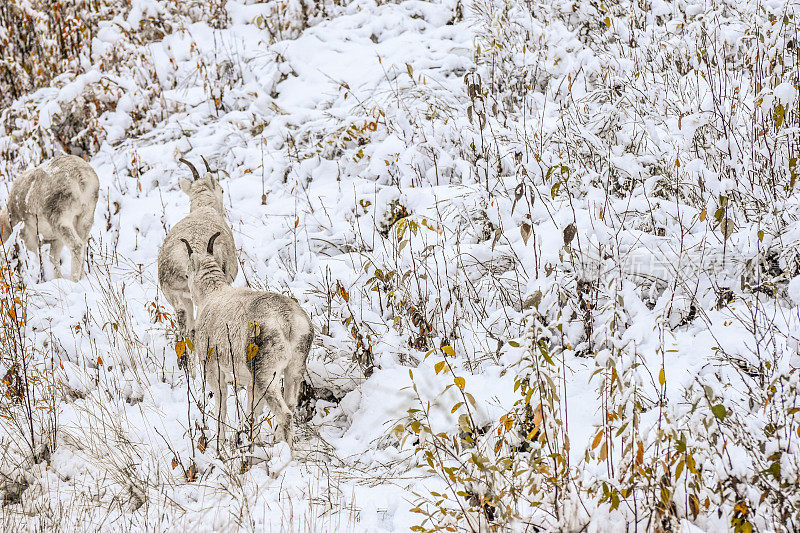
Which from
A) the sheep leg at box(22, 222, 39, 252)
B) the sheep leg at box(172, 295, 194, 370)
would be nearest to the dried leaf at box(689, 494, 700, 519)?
the sheep leg at box(172, 295, 194, 370)

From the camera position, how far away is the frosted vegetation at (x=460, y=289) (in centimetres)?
297

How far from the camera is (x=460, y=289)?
5.23 metres

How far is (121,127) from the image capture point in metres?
11.1

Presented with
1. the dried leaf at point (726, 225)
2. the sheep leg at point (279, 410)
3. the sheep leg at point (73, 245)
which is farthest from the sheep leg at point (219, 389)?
the sheep leg at point (73, 245)

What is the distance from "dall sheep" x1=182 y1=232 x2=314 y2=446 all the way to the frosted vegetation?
0.79ft

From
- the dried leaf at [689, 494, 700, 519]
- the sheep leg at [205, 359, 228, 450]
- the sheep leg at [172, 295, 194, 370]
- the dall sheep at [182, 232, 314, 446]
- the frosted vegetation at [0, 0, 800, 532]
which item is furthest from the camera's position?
the sheep leg at [172, 295, 194, 370]

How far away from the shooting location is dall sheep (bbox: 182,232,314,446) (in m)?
3.93

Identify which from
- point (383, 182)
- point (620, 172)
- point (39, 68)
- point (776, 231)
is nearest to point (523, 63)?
point (383, 182)

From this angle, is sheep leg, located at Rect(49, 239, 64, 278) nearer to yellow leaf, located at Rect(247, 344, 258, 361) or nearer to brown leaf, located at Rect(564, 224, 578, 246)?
yellow leaf, located at Rect(247, 344, 258, 361)

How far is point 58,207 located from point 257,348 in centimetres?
515

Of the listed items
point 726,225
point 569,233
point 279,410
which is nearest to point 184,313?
point 279,410

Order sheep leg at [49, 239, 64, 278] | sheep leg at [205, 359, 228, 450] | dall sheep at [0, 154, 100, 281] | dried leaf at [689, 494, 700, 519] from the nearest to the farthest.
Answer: dried leaf at [689, 494, 700, 519] < sheep leg at [205, 359, 228, 450] < dall sheep at [0, 154, 100, 281] < sheep leg at [49, 239, 64, 278]

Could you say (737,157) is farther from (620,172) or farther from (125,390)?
(125,390)

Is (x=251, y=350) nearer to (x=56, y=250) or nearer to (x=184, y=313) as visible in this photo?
(x=184, y=313)
